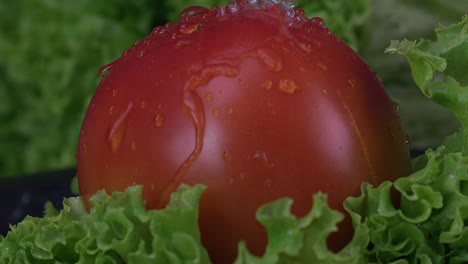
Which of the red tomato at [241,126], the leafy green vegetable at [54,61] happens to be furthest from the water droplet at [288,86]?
the leafy green vegetable at [54,61]

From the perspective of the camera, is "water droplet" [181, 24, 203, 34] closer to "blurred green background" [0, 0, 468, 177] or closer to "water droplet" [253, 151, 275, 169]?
"water droplet" [253, 151, 275, 169]

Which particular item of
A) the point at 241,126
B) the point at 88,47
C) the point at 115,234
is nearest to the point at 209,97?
the point at 241,126

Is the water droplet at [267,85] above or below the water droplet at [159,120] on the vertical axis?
above

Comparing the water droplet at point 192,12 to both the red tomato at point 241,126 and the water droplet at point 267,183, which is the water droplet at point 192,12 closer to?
the red tomato at point 241,126

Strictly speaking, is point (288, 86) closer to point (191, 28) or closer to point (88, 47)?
point (191, 28)

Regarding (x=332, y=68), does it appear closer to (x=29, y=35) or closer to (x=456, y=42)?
(x=456, y=42)

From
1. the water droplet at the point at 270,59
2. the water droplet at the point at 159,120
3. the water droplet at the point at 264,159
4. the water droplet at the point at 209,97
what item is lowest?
the water droplet at the point at 264,159
